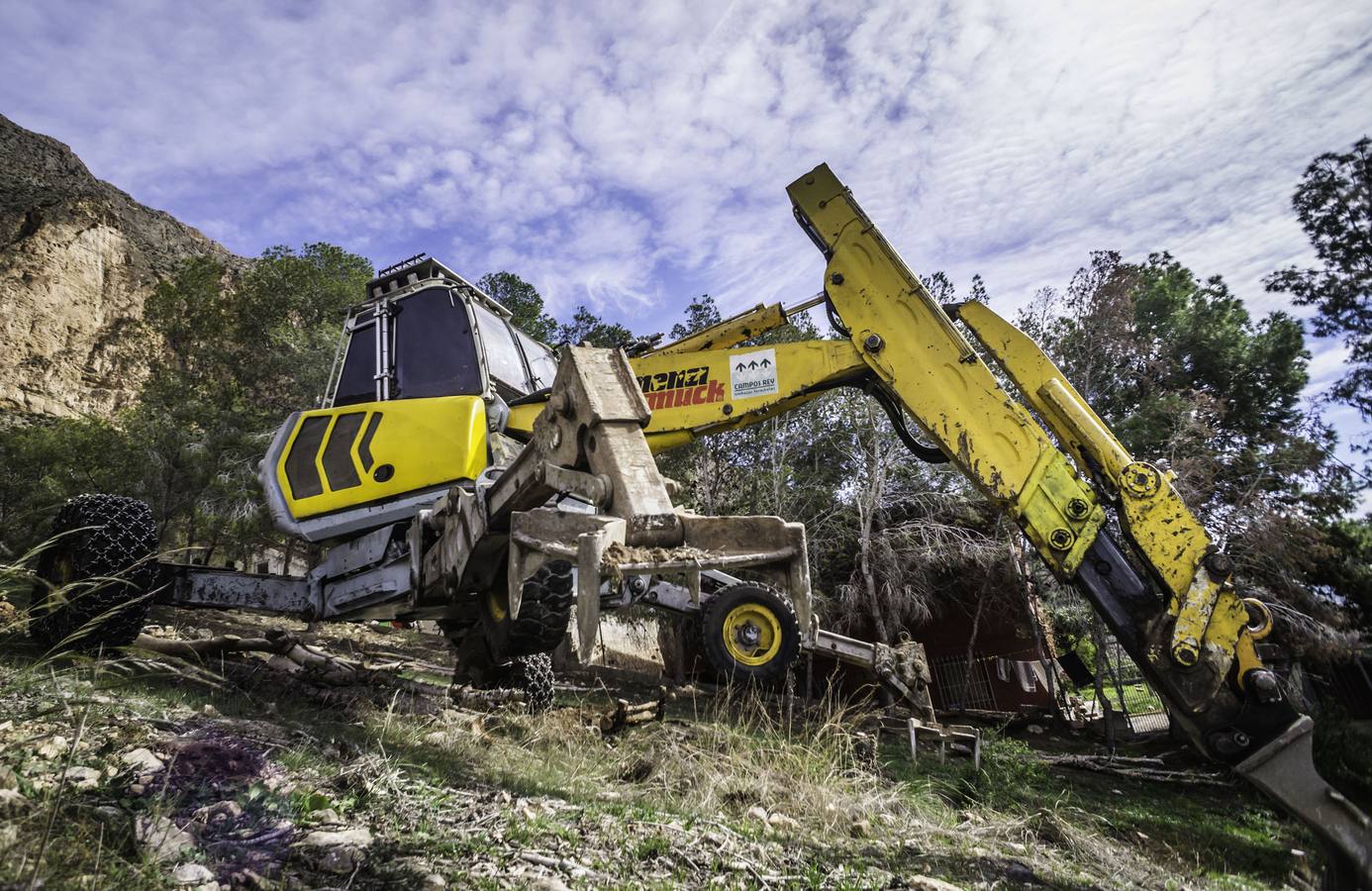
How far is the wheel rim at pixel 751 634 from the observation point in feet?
23.5

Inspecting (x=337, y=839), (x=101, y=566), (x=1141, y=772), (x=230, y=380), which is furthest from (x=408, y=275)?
(x=230, y=380)

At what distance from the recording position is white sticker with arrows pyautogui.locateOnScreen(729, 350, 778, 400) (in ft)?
19.7

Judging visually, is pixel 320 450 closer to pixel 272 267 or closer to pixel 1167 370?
pixel 1167 370

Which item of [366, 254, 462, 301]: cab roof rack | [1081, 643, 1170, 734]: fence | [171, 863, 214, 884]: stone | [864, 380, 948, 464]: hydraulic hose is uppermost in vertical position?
[366, 254, 462, 301]: cab roof rack

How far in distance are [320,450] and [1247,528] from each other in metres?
14.2

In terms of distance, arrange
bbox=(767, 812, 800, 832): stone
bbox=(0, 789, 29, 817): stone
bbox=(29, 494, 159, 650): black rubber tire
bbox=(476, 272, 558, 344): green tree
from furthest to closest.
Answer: bbox=(476, 272, 558, 344): green tree
bbox=(29, 494, 159, 650): black rubber tire
bbox=(767, 812, 800, 832): stone
bbox=(0, 789, 29, 817): stone

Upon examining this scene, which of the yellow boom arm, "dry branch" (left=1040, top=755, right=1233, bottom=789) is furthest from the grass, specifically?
"dry branch" (left=1040, top=755, right=1233, bottom=789)

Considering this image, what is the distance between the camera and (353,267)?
79.2 feet

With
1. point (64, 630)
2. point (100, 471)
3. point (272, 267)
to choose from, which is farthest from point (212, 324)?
point (64, 630)

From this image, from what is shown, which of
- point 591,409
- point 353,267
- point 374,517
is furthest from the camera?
point 353,267

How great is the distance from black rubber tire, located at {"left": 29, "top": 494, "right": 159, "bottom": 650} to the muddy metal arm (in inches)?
214

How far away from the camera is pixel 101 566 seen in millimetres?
5074

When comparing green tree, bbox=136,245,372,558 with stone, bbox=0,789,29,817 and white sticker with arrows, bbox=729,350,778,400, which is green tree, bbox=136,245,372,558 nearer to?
white sticker with arrows, bbox=729,350,778,400

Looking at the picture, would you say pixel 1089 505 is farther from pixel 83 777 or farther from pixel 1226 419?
pixel 1226 419
